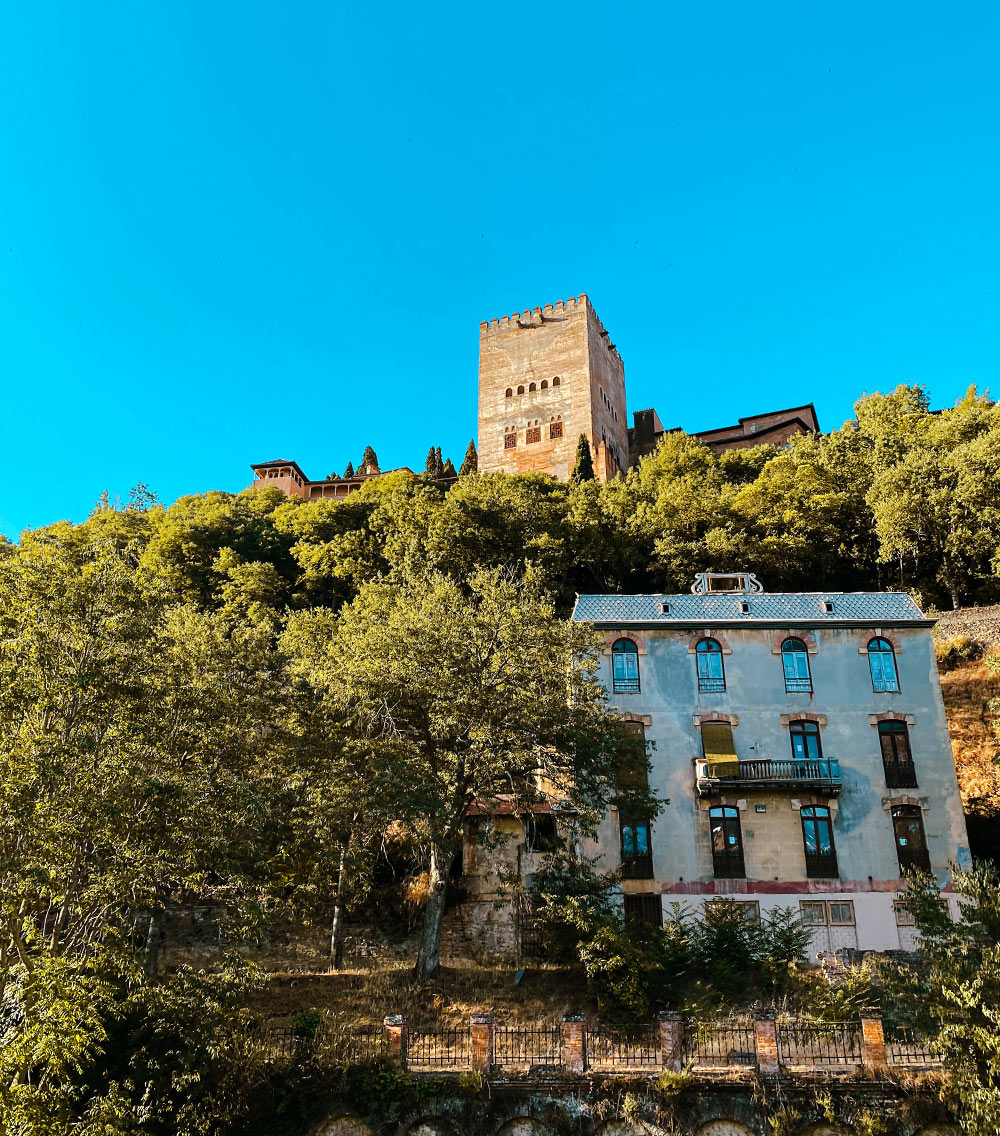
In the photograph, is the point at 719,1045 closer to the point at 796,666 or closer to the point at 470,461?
the point at 796,666

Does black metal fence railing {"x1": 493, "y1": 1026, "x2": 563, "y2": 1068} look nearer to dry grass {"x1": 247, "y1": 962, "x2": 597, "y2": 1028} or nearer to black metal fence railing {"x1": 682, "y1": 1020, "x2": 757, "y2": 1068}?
dry grass {"x1": 247, "y1": 962, "x2": 597, "y2": 1028}

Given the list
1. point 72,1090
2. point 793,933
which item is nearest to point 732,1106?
point 793,933

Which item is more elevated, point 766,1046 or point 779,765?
point 779,765

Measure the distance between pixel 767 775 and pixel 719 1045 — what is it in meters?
9.77

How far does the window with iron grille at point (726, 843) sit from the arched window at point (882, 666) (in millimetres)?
5991

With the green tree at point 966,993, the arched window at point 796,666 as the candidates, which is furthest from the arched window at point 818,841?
the green tree at point 966,993

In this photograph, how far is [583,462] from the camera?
7075 cm

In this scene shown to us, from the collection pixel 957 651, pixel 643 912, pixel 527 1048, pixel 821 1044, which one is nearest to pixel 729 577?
pixel 957 651

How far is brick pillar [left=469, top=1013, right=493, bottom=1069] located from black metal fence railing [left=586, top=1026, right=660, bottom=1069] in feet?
6.12

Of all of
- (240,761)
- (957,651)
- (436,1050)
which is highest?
(957,651)

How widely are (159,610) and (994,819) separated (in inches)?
963

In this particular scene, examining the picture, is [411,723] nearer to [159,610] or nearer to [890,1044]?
[159,610]

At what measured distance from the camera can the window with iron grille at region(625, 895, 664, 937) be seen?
24.3 metres

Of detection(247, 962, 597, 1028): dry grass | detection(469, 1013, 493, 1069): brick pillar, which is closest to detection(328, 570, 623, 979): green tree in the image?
detection(247, 962, 597, 1028): dry grass
